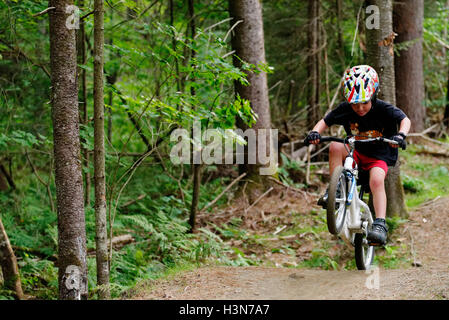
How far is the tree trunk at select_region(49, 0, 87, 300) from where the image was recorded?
4.73 m

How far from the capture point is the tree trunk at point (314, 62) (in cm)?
1175

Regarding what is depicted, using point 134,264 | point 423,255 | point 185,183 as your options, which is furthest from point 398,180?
point 185,183

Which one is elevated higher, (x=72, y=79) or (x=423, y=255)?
(x=72, y=79)

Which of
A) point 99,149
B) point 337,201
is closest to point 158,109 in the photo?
point 99,149

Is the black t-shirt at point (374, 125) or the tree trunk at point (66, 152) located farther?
the black t-shirt at point (374, 125)

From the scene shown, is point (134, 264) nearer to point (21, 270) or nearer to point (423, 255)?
point (21, 270)

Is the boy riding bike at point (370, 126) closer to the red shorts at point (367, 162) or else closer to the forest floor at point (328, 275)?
the red shorts at point (367, 162)

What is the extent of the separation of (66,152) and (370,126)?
3663 mm

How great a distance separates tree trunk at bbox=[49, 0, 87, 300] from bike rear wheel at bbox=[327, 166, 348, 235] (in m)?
2.67

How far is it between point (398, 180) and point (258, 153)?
124 inches

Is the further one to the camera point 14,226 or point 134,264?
point 14,226

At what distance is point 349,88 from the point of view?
561cm

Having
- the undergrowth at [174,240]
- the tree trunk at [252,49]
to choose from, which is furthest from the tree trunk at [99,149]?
the tree trunk at [252,49]

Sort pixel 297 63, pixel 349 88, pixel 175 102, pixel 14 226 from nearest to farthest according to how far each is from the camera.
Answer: pixel 349 88
pixel 175 102
pixel 14 226
pixel 297 63
